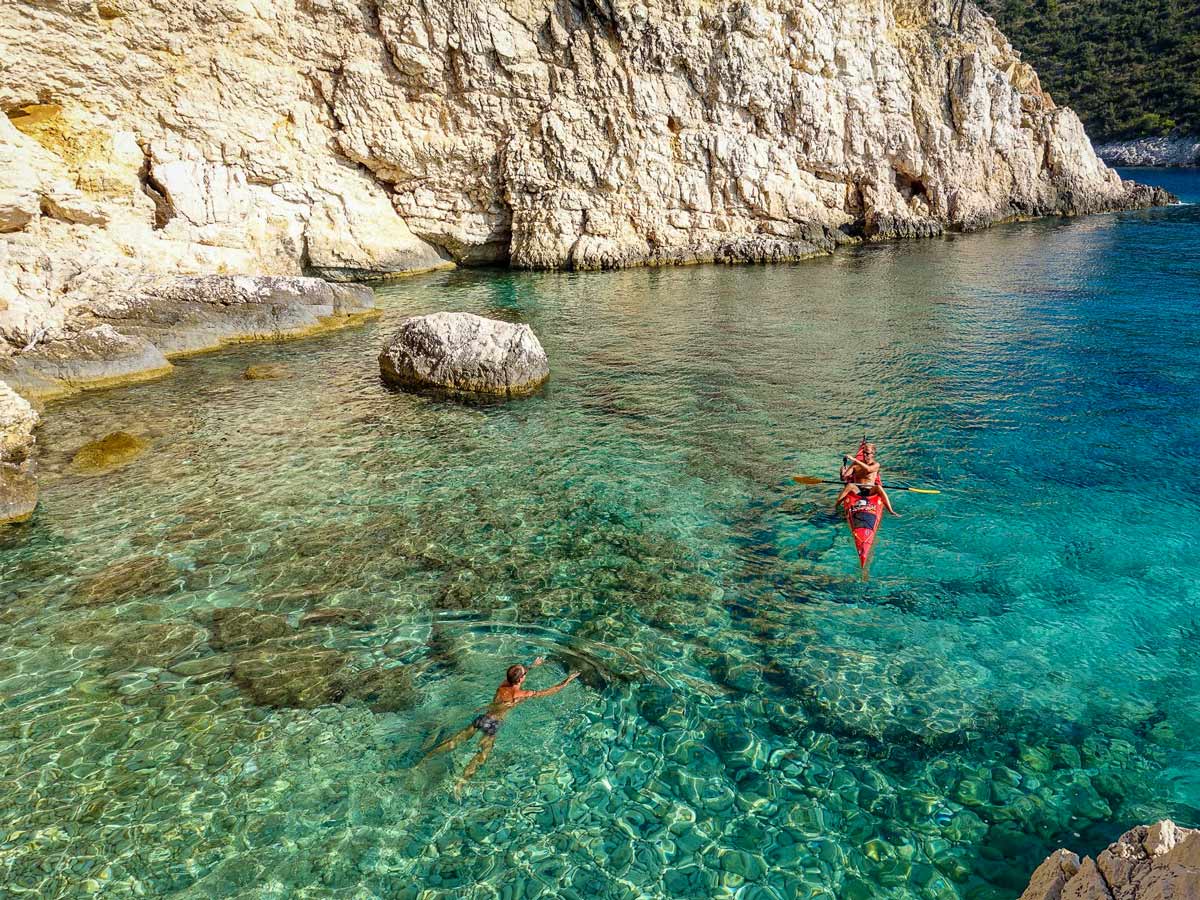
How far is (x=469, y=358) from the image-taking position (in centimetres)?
1583

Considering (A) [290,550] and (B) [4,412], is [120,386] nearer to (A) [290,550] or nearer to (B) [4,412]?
(B) [4,412]

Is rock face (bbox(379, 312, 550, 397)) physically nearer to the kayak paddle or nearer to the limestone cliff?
the kayak paddle

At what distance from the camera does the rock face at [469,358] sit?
15.8 meters

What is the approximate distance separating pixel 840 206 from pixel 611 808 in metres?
44.4

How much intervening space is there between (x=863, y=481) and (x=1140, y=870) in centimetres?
719

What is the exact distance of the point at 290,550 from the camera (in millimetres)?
9172

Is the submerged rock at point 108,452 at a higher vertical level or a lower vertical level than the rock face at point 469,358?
lower

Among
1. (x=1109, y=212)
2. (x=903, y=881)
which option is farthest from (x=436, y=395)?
(x=1109, y=212)

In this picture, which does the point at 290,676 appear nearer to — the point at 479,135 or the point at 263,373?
the point at 263,373

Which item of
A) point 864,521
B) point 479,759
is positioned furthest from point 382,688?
point 864,521


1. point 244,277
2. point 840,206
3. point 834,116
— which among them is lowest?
point 244,277

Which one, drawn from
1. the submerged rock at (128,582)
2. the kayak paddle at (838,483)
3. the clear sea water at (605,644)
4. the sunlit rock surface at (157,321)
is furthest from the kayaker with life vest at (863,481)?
the sunlit rock surface at (157,321)

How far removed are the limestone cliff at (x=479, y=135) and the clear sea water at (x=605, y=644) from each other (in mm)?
11623

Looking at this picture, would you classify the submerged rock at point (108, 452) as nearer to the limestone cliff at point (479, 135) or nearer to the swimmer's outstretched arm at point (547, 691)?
the limestone cliff at point (479, 135)
